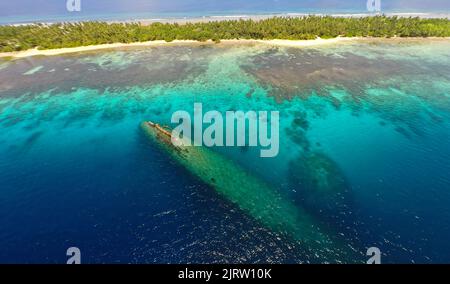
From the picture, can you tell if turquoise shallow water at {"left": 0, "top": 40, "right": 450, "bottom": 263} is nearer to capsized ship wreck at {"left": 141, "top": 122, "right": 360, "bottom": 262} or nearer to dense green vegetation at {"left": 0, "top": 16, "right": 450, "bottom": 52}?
capsized ship wreck at {"left": 141, "top": 122, "right": 360, "bottom": 262}

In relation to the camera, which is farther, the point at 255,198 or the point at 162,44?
the point at 162,44

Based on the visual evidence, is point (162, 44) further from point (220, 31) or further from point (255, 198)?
point (255, 198)

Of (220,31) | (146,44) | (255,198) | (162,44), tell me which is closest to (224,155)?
(255,198)

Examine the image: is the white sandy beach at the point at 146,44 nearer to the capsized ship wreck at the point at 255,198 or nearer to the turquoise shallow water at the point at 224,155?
the turquoise shallow water at the point at 224,155

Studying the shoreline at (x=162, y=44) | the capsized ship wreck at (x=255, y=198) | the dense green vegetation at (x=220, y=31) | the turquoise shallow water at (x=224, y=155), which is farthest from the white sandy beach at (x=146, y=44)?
the capsized ship wreck at (x=255, y=198)

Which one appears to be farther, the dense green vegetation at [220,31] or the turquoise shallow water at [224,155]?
the dense green vegetation at [220,31]

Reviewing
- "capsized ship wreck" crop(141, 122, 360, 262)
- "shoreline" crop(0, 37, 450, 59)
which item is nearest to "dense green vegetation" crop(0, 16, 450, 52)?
"shoreline" crop(0, 37, 450, 59)
